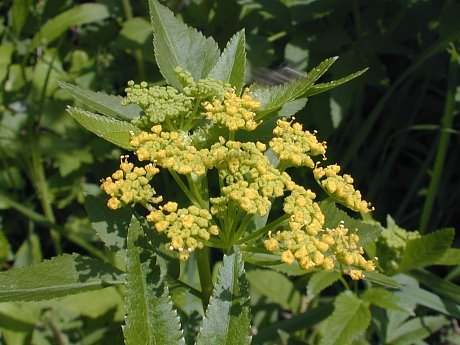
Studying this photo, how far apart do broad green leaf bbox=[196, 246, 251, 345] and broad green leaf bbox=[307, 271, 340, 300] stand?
0.74 metres

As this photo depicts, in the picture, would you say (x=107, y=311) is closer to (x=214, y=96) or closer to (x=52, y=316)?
(x=52, y=316)

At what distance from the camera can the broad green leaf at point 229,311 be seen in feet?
5.04

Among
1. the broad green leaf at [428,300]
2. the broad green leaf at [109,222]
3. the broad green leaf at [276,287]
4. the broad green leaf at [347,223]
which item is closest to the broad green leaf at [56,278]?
the broad green leaf at [109,222]

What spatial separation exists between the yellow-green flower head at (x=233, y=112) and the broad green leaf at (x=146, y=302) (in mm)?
369

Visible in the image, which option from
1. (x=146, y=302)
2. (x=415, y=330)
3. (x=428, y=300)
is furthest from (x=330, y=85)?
(x=415, y=330)

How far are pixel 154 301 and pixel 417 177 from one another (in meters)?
1.99

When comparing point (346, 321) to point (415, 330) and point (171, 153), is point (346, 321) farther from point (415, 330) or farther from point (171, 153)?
point (171, 153)

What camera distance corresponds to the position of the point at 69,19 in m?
3.44

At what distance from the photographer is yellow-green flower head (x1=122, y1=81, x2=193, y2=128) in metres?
1.70

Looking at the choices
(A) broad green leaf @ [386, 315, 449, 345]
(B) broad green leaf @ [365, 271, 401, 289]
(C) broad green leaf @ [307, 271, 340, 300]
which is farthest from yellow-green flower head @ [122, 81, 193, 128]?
(A) broad green leaf @ [386, 315, 449, 345]

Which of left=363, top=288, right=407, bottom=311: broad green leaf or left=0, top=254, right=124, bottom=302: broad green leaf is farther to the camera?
left=363, top=288, right=407, bottom=311: broad green leaf

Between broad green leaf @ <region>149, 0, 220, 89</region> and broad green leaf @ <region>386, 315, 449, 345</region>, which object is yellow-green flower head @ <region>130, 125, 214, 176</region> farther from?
broad green leaf @ <region>386, 315, 449, 345</region>

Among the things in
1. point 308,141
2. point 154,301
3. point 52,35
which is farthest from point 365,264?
point 52,35

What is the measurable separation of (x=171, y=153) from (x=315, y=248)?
45 centimetres
